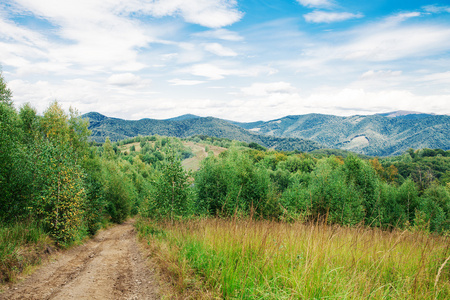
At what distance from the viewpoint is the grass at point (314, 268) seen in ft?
9.89

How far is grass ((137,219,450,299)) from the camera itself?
3.01m

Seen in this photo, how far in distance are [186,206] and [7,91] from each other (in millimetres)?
26810

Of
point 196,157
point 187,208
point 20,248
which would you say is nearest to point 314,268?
point 20,248

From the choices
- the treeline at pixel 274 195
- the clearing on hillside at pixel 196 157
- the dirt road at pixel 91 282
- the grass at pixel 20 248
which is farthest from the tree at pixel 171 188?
the clearing on hillside at pixel 196 157

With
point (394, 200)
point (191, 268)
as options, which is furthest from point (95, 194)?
point (394, 200)

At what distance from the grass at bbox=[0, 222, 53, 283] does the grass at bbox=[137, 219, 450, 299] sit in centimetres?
789

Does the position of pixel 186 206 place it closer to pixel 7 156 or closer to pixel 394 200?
pixel 7 156

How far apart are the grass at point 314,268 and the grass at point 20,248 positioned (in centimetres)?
789

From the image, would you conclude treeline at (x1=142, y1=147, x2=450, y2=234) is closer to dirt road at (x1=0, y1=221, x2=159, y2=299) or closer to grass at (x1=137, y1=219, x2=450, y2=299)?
dirt road at (x1=0, y1=221, x2=159, y2=299)

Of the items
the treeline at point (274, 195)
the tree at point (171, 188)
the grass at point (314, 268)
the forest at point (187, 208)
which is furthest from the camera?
the treeline at point (274, 195)

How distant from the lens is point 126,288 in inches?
303

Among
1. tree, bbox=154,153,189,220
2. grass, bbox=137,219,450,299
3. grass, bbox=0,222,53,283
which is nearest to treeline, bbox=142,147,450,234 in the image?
tree, bbox=154,153,189,220

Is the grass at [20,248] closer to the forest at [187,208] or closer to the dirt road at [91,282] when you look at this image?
the forest at [187,208]

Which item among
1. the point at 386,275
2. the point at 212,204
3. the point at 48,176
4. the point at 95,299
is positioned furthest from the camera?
the point at 212,204
